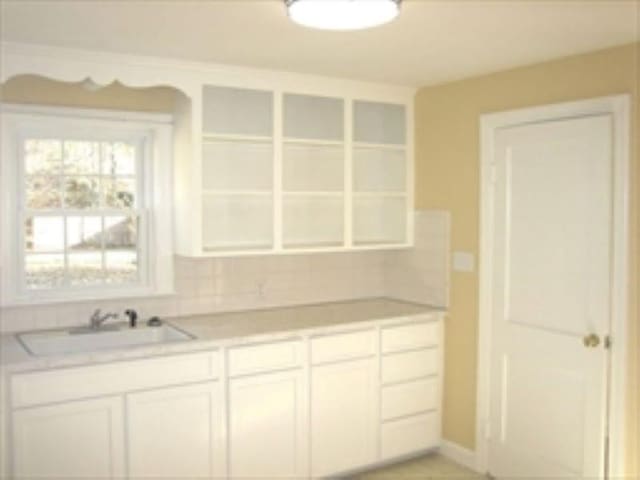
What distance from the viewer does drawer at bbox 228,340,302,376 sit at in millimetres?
3430

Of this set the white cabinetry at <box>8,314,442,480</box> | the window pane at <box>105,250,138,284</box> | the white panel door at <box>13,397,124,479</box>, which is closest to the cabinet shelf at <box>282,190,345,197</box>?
the white cabinetry at <box>8,314,442,480</box>

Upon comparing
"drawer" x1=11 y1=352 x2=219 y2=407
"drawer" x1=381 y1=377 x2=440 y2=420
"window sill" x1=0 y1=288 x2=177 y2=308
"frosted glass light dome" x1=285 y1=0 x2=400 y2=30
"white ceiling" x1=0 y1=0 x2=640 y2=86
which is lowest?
"drawer" x1=381 y1=377 x2=440 y2=420

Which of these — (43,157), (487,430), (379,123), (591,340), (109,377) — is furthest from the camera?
(379,123)

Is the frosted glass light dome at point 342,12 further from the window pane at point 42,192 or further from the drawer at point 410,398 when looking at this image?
the drawer at point 410,398

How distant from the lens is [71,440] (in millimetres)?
2996

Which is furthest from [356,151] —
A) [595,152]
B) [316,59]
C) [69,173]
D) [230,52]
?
[69,173]

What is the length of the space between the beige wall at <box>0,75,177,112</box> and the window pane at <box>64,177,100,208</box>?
1.38 ft

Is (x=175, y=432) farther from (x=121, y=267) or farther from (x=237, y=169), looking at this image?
(x=237, y=169)

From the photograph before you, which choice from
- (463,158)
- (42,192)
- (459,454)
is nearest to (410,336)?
(459,454)

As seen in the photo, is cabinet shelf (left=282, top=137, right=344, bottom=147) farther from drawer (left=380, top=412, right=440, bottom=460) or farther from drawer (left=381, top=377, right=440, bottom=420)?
drawer (left=380, top=412, right=440, bottom=460)

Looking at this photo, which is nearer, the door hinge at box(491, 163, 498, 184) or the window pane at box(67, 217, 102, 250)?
the window pane at box(67, 217, 102, 250)

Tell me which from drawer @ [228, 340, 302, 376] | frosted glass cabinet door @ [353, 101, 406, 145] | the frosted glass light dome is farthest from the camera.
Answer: frosted glass cabinet door @ [353, 101, 406, 145]

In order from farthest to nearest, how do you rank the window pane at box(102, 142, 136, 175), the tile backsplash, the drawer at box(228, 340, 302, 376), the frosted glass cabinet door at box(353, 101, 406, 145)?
the frosted glass cabinet door at box(353, 101, 406, 145) < the window pane at box(102, 142, 136, 175) < the tile backsplash < the drawer at box(228, 340, 302, 376)

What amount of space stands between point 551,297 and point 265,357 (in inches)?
62.4
